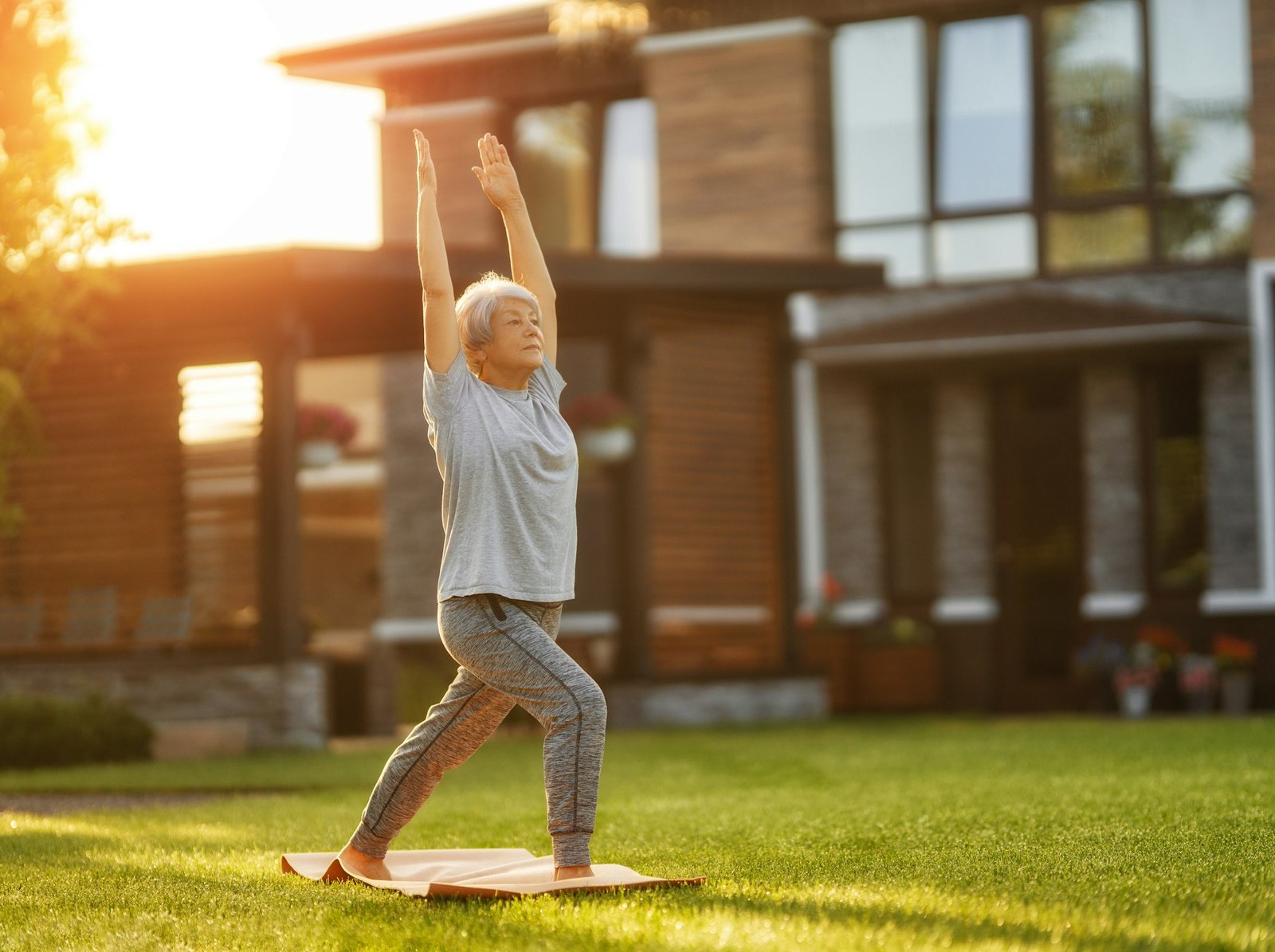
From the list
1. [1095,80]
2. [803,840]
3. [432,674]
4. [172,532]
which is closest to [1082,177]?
[1095,80]

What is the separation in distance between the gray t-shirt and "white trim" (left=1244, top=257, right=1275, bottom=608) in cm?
1319

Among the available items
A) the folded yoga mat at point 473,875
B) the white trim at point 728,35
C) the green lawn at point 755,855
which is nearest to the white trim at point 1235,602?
the green lawn at point 755,855

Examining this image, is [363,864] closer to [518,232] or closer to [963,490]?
[518,232]

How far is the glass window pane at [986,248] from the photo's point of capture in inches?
724

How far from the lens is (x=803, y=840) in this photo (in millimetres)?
6500

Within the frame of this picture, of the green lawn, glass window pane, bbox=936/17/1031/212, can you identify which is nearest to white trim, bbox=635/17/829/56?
glass window pane, bbox=936/17/1031/212

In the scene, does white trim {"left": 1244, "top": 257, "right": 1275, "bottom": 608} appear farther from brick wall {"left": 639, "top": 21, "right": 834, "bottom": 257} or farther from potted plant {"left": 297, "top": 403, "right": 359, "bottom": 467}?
potted plant {"left": 297, "top": 403, "right": 359, "bottom": 467}

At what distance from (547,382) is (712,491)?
35.4 ft

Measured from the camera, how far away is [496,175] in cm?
539

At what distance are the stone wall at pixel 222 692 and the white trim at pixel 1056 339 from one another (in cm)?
645

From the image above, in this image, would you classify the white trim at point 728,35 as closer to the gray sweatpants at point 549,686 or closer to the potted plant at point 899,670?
the potted plant at point 899,670

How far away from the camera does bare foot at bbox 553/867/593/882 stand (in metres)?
5.07

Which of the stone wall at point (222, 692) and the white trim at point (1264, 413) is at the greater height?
the white trim at point (1264, 413)

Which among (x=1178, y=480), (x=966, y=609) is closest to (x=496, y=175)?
(x=1178, y=480)
